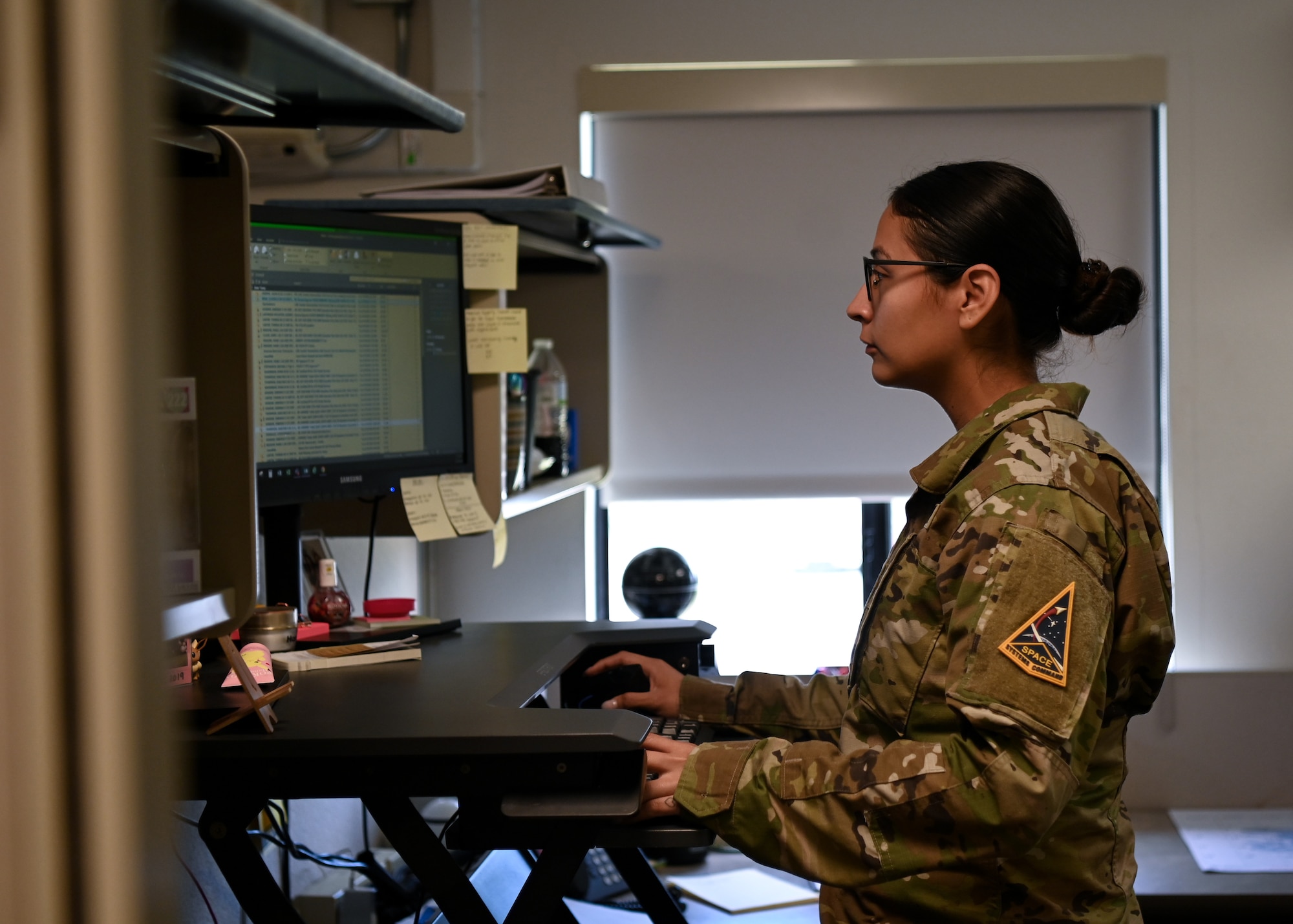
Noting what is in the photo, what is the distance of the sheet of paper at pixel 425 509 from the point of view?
1512mm

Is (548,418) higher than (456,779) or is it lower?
higher

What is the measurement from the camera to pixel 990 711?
0.94 meters

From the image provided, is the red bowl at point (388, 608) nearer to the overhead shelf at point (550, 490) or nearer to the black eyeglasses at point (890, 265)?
the overhead shelf at point (550, 490)

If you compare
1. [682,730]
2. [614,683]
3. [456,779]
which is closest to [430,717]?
[456,779]

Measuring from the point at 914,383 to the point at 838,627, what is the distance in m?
1.27

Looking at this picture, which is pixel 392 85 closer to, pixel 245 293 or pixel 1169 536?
pixel 245 293

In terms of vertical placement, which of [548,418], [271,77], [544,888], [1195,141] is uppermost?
[1195,141]

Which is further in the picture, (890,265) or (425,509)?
(425,509)

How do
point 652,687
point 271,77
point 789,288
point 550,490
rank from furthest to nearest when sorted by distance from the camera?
point 789,288 < point 550,490 < point 652,687 < point 271,77

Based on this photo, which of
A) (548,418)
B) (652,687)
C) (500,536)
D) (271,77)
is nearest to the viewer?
(271,77)

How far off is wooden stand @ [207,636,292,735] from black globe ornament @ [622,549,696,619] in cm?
120

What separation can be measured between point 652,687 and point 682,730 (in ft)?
0.39

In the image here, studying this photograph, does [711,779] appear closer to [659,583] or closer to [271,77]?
[271,77]

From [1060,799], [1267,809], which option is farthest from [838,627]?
[1060,799]
